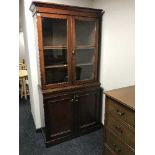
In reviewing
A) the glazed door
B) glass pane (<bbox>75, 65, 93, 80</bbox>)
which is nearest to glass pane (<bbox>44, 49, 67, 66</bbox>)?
the glazed door

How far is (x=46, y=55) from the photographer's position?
2.10 m

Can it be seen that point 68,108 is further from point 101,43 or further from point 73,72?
point 101,43

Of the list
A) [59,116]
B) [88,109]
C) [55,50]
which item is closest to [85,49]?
[55,50]

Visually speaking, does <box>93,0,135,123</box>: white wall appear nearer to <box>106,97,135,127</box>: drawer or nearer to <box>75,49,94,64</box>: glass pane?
<box>75,49,94,64</box>: glass pane

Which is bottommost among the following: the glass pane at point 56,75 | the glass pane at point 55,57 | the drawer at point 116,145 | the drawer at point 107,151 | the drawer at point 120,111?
the drawer at point 107,151

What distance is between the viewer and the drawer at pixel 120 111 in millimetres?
1348

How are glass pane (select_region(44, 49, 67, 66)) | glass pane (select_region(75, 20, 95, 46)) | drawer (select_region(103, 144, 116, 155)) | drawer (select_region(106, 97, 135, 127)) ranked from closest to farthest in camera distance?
drawer (select_region(106, 97, 135, 127))
drawer (select_region(103, 144, 116, 155))
glass pane (select_region(44, 49, 67, 66))
glass pane (select_region(75, 20, 95, 46))

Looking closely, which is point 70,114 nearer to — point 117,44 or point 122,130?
point 122,130

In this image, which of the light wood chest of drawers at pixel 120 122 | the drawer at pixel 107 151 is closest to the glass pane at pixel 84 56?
the light wood chest of drawers at pixel 120 122

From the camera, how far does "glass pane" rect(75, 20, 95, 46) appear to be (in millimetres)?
2230

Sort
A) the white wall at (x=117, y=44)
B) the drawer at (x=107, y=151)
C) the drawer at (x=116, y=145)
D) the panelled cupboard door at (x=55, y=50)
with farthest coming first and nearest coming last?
the panelled cupboard door at (x=55, y=50)
the white wall at (x=117, y=44)
the drawer at (x=107, y=151)
the drawer at (x=116, y=145)

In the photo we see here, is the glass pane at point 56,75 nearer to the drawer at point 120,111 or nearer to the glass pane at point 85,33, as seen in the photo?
the glass pane at point 85,33

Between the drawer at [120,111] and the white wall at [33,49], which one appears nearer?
the drawer at [120,111]
